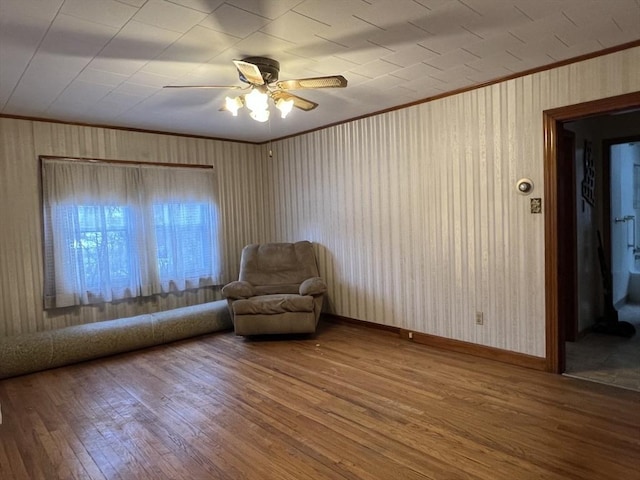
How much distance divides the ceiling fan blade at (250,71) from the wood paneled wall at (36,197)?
2792mm

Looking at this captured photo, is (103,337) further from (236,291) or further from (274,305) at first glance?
(274,305)

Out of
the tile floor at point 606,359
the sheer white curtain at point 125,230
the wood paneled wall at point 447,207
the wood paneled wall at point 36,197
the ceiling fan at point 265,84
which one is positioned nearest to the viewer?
the ceiling fan at point 265,84

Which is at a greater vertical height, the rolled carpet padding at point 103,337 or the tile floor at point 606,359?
the rolled carpet padding at point 103,337

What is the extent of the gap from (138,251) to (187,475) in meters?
3.25

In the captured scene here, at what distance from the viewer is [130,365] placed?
388cm

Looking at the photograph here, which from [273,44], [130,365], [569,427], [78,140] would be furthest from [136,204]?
[569,427]

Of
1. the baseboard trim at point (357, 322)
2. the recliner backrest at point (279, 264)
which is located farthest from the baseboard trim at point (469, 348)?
the recliner backrest at point (279, 264)

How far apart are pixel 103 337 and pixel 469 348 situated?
11.9 ft

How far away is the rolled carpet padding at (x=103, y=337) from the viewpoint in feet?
12.0

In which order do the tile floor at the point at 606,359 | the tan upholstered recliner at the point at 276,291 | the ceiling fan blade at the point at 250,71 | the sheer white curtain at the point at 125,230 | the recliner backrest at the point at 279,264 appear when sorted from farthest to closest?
the recliner backrest at the point at 279,264 → the tan upholstered recliner at the point at 276,291 → the sheer white curtain at the point at 125,230 → the tile floor at the point at 606,359 → the ceiling fan blade at the point at 250,71

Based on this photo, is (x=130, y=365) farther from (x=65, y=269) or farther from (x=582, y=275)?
(x=582, y=275)

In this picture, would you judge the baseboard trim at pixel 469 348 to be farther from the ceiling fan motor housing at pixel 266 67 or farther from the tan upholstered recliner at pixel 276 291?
the ceiling fan motor housing at pixel 266 67

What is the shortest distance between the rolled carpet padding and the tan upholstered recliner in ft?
1.32

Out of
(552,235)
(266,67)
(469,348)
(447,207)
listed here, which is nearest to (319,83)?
(266,67)
